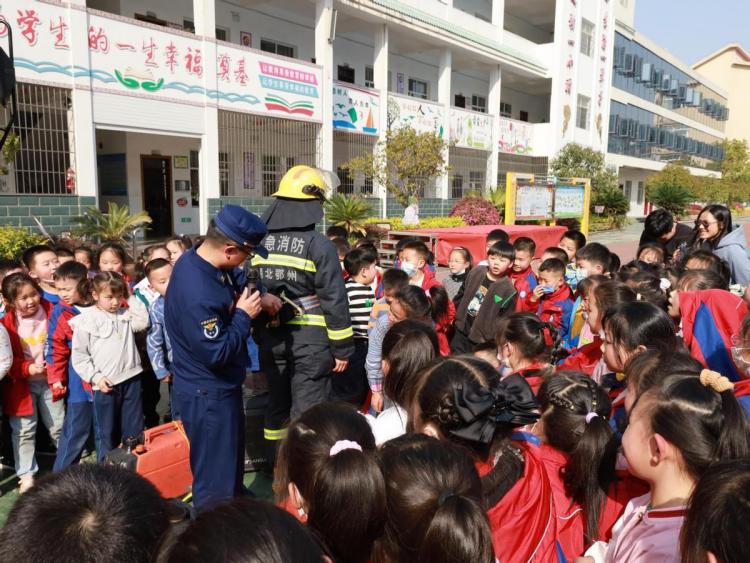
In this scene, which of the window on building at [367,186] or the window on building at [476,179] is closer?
the window on building at [367,186]

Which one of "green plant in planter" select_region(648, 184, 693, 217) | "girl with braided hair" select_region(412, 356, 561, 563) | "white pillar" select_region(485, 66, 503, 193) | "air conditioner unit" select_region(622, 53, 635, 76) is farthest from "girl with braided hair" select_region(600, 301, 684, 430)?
"air conditioner unit" select_region(622, 53, 635, 76)

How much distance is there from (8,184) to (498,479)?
429 inches

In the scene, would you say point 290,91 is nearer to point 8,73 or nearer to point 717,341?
point 8,73

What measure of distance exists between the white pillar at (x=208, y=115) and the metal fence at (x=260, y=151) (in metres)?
1.27

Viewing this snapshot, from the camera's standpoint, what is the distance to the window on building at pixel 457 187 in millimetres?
21453

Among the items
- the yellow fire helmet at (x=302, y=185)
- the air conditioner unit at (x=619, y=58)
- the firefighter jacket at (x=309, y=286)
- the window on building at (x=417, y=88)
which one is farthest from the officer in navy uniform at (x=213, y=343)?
the air conditioner unit at (x=619, y=58)

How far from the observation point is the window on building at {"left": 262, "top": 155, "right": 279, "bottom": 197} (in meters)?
15.1

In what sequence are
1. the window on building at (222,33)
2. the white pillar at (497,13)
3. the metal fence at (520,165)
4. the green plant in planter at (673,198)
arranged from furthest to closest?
the green plant in planter at (673,198), the metal fence at (520,165), the white pillar at (497,13), the window on building at (222,33)

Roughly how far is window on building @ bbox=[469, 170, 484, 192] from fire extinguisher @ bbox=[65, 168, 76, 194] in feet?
51.5

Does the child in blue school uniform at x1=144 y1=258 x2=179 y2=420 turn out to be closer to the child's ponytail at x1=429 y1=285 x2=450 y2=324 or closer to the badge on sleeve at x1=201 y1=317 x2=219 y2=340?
the badge on sleeve at x1=201 y1=317 x2=219 y2=340

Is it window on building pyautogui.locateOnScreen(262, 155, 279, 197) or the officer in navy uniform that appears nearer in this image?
the officer in navy uniform

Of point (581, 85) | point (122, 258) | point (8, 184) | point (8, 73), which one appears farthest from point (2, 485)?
point (581, 85)

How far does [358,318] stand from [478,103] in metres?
20.9

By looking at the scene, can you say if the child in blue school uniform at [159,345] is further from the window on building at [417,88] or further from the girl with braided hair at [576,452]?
the window on building at [417,88]
